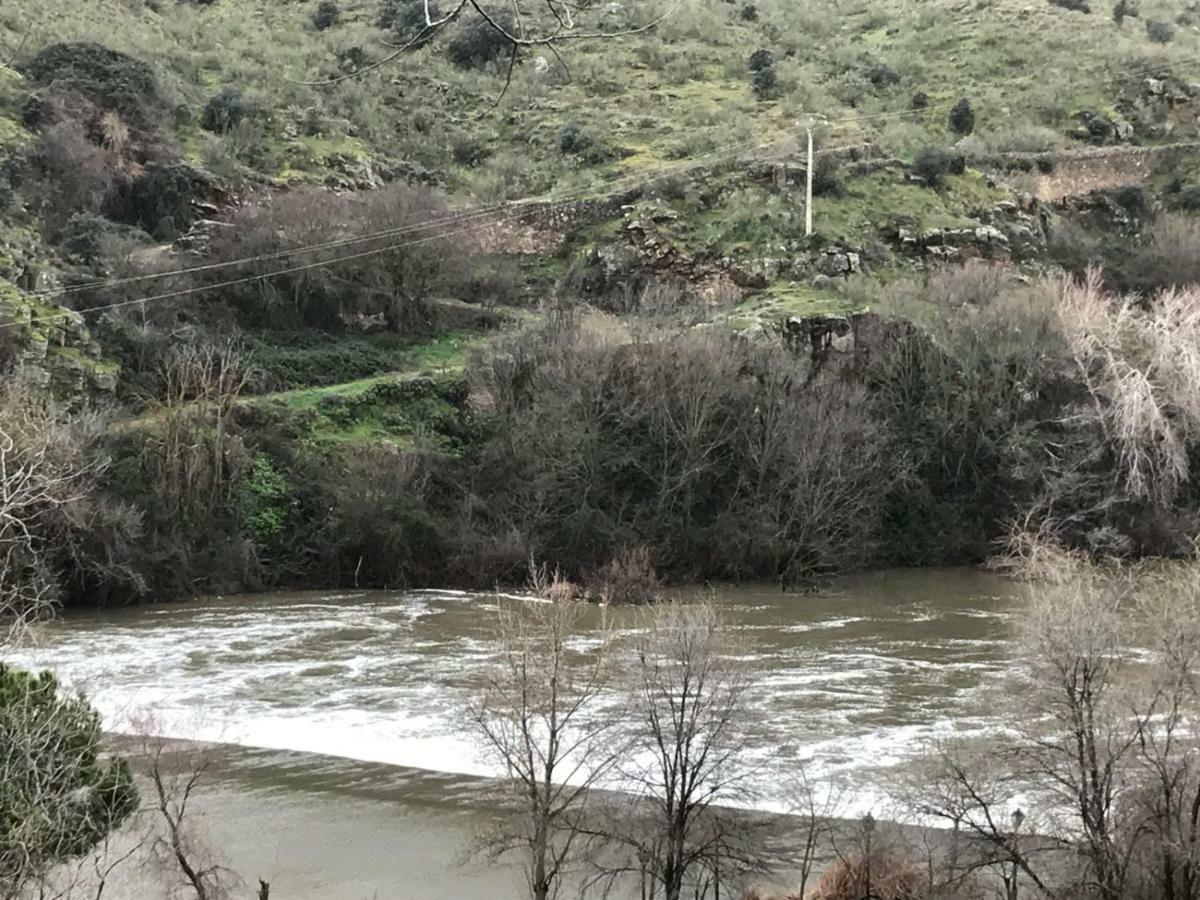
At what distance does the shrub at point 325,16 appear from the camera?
75375mm

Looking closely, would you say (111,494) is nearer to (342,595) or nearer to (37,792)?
(342,595)

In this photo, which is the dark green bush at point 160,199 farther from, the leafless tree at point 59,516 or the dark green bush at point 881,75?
the dark green bush at point 881,75

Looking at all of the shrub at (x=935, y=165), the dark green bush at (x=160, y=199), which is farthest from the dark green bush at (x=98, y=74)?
the shrub at (x=935, y=165)

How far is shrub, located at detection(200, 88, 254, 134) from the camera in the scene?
5531 centimetres

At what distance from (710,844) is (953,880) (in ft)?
11.3

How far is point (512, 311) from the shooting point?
49.6 m

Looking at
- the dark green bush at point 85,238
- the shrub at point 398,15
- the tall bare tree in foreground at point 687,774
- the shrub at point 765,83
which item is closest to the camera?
the tall bare tree in foreground at point 687,774

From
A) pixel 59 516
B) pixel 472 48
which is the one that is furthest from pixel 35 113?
pixel 472 48

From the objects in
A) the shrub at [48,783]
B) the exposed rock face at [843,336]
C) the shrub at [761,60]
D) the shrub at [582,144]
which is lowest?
the shrub at [48,783]

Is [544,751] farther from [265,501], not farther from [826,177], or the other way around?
[826,177]

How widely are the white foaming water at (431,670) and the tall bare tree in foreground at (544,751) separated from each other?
5.73 ft

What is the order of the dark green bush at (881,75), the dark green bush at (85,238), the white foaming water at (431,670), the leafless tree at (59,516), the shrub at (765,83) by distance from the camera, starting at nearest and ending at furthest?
1. the white foaming water at (431,670)
2. the leafless tree at (59,516)
3. the dark green bush at (85,238)
4. the shrub at (765,83)
5. the dark green bush at (881,75)

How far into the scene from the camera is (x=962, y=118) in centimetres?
6112

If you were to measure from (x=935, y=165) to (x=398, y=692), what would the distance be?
1621 inches
